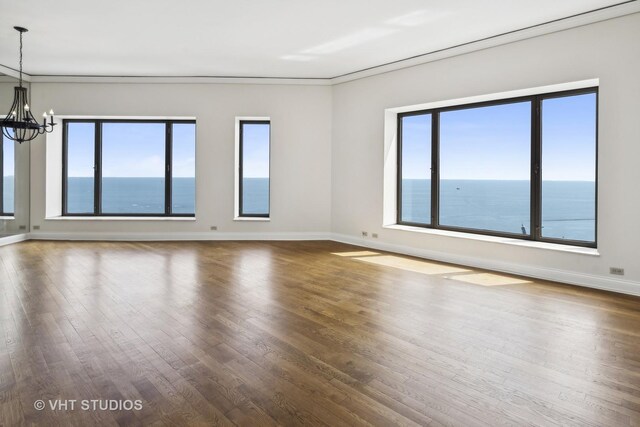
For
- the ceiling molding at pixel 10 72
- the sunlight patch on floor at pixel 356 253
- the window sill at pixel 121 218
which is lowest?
the sunlight patch on floor at pixel 356 253

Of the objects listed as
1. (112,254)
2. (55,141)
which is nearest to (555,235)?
(112,254)

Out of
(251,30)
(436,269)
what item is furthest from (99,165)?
(436,269)

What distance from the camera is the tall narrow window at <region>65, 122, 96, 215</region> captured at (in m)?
7.87

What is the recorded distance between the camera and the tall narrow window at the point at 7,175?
285 inches

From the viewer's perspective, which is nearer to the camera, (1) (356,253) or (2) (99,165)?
(1) (356,253)

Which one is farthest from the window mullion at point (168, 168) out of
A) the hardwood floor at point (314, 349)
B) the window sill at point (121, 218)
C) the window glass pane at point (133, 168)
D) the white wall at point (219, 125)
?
the hardwood floor at point (314, 349)

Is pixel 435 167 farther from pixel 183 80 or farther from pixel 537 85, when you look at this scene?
pixel 183 80

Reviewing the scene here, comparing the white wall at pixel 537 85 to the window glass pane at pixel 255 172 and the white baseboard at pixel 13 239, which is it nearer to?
the window glass pane at pixel 255 172

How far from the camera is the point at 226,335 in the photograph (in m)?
2.92

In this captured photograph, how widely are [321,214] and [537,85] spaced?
4170 mm

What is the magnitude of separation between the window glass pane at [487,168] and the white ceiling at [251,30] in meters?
1.18

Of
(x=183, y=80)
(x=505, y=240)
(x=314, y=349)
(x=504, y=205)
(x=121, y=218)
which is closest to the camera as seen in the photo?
(x=314, y=349)

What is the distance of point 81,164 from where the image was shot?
790 cm

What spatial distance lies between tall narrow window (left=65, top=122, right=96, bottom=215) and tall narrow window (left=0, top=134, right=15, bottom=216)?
0.87m
